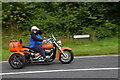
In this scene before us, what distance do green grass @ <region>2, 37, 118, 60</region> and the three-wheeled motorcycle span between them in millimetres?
2324

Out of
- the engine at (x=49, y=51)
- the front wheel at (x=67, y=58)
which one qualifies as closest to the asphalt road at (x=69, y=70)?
the front wheel at (x=67, y=58)

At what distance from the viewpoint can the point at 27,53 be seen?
833 centimetres

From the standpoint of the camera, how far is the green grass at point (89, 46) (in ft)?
36.8

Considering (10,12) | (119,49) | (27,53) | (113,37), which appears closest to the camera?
(27,53)

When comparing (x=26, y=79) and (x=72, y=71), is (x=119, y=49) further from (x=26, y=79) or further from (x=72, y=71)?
(x=26, y=79)

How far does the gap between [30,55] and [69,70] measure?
1.81 meters

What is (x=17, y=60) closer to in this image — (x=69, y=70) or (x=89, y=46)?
(x=69, y=70)

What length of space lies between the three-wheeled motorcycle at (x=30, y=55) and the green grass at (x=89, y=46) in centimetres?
232

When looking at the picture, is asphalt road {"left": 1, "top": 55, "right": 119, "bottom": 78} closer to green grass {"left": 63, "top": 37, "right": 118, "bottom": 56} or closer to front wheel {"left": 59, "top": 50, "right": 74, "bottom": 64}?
front wheel {"left": 59, "top": 50, "right": 74, "bottom": 64}

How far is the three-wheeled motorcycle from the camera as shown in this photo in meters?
8.02

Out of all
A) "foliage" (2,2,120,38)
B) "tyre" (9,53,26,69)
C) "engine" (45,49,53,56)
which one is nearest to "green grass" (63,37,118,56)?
"foliage" (2,2,120,38)

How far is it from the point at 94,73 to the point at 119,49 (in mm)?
5394

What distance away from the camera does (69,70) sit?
745 centimetres

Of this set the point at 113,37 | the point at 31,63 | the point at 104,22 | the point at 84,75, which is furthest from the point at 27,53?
the point at 104,22
